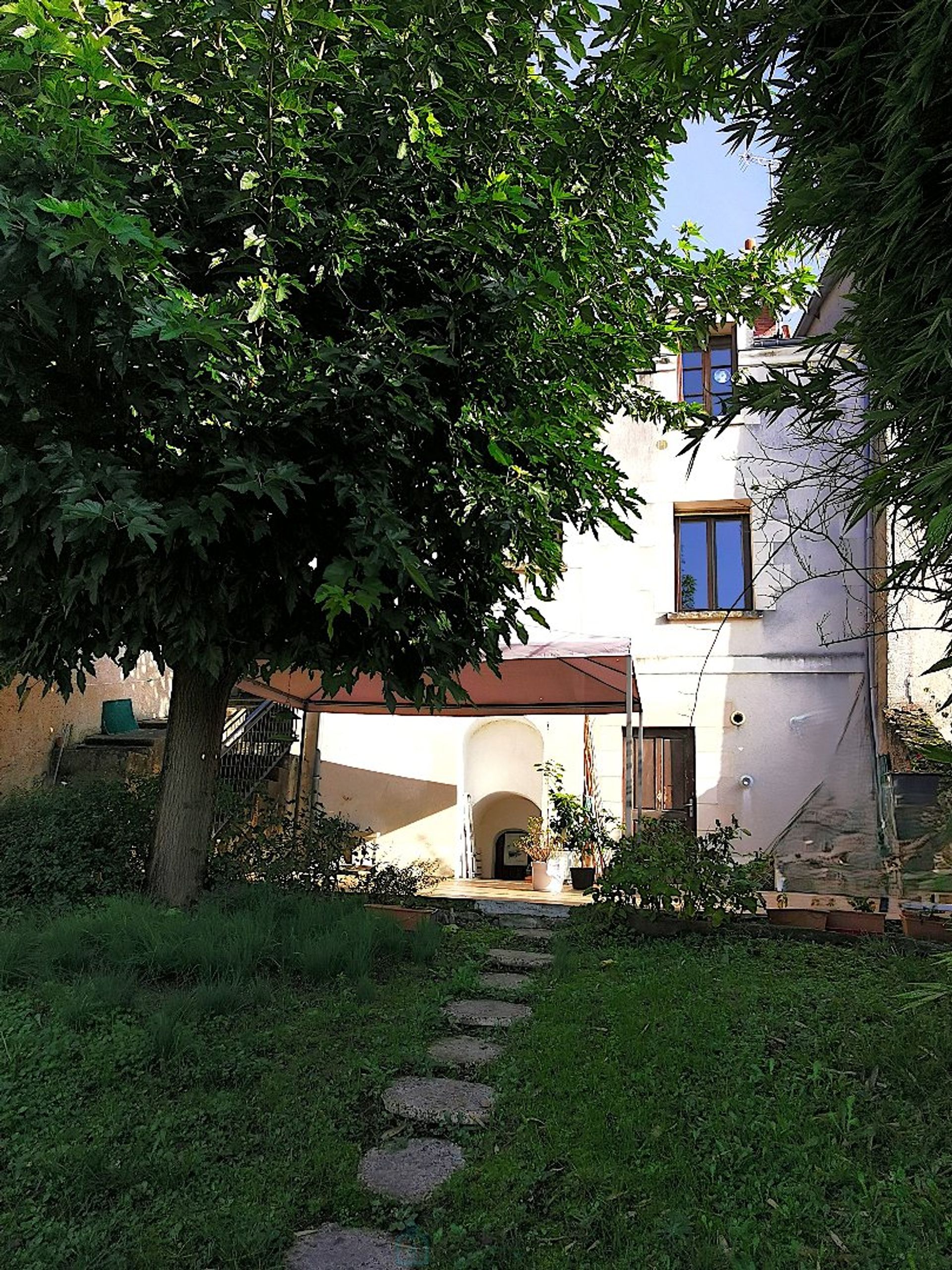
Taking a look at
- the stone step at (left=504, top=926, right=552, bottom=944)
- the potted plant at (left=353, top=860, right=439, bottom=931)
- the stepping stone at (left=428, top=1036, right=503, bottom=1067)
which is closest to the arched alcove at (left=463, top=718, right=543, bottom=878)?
the potted plant at (left=353, top=860, right=439, bottom=931)

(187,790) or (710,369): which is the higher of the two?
(710,369)

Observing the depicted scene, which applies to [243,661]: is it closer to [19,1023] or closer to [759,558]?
[19,1023]

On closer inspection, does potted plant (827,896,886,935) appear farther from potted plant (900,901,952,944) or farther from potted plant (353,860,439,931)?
potted plant (353,860,439,931)

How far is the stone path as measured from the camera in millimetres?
2562

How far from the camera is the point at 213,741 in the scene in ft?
18.5

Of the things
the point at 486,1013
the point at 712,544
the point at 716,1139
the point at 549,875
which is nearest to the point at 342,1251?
the point at 716,1139

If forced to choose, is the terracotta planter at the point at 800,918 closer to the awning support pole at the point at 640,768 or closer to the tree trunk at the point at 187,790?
the awning support pole at the point at 640,768

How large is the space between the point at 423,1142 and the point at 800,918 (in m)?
4.17

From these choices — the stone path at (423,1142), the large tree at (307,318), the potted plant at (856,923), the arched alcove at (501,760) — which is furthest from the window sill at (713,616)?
the stone path at (423,1142)

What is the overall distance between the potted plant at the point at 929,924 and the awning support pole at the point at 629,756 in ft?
7.03

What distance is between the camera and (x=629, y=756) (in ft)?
26.7

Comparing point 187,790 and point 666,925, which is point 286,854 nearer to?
point 187,790

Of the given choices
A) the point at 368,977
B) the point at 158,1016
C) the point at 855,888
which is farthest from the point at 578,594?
the point at 158,1016

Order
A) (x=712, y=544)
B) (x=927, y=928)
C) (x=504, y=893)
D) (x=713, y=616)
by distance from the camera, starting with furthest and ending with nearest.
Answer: (x=712, y=544) → (x=713, y=616) → (x=504, y=893) → (x=927, y=928)
